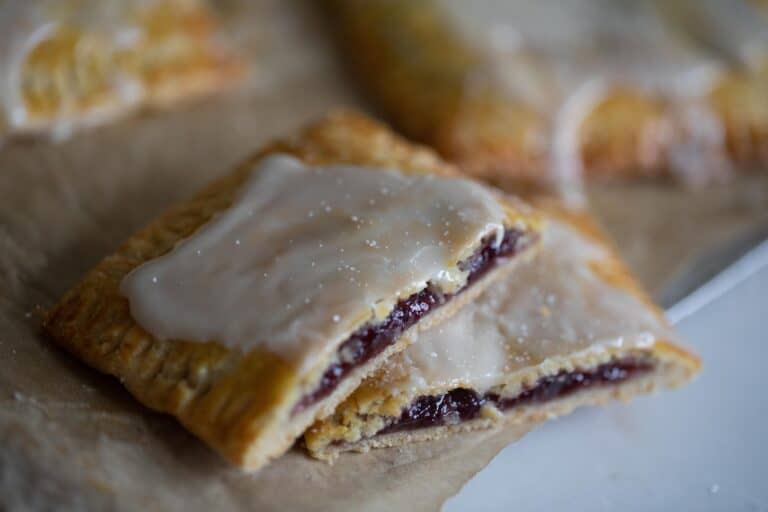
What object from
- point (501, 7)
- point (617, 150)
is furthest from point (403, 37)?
point (617, 150)

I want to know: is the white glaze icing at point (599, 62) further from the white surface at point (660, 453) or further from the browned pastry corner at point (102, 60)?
the browned pastry corner at point (102, 60)

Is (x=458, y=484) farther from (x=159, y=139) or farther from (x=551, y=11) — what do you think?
(x=551, y=11)

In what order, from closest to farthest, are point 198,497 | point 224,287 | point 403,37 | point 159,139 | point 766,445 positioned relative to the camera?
point 198,497
point 224,287
point 766,445
point 159,139
point 403,37

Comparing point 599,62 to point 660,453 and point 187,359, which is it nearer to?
point 660,453

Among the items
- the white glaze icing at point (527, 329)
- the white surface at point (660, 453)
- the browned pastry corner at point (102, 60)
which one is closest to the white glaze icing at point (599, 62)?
the white glaze icing at point (527, 329)

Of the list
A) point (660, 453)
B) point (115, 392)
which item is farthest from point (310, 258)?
point (660, 453)

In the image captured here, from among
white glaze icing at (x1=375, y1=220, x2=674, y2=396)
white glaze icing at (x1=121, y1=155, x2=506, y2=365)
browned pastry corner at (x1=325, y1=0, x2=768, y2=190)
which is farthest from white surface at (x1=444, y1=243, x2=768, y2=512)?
browned pastry corner at (x1=325, y1=0, x2=768, y2=190)
